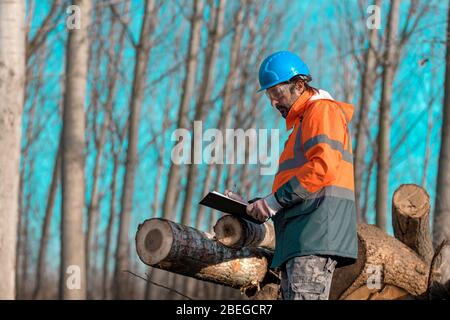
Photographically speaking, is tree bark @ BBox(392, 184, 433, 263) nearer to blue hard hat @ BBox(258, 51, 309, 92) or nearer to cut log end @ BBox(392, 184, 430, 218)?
cut log end @ BBox(392, 184, 430, 218)

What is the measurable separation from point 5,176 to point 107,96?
1187 centimetres

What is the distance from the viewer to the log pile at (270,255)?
5070 mm

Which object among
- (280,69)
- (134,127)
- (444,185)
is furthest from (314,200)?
(134,127)

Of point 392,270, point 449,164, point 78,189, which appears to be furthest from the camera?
point 78,189

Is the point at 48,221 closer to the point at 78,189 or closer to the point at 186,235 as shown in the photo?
the point at 78,189

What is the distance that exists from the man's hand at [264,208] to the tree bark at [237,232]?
1.02 m

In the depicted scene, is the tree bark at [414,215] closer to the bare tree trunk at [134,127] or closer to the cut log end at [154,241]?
the cut log end at [154,241]

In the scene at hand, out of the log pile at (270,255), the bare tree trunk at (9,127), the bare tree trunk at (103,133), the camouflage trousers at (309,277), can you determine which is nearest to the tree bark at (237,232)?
the log pile at (270,255)

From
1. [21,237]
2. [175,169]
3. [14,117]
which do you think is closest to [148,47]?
[175,169]

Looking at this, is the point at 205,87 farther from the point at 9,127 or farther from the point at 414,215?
the point at 414,215

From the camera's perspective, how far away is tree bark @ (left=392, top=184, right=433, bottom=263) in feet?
20.3

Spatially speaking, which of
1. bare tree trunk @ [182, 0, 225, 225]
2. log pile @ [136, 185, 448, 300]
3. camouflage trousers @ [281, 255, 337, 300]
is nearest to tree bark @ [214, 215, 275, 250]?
log pile @ [136, 185, 448, 300]

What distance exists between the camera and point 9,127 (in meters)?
6.57

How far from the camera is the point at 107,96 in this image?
1817 cm
